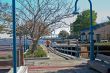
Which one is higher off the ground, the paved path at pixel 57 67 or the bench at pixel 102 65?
the bench at pixel 102 65

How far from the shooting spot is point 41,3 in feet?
91.9

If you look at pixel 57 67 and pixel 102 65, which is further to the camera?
pixel 57 67

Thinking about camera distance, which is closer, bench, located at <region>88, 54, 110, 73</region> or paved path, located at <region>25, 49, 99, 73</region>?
bench, located at <region>88, 54, 110, 73</region>

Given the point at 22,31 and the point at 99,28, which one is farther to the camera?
the point at 99,28

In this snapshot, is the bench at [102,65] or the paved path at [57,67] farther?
the paved path at [57,67]

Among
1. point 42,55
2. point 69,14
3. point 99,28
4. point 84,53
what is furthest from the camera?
point 99,28

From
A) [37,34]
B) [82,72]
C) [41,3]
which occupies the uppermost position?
[41,3]

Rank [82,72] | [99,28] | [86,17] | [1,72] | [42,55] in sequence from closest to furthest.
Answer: [1,72], [82,72], [42,55], [99,28], [86,17]

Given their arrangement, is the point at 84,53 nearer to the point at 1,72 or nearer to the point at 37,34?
the point at 37,34

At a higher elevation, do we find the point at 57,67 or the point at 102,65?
the point at 102,65

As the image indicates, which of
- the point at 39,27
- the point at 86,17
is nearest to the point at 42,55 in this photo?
the point at 39,27

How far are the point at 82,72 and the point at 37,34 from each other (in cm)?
1401

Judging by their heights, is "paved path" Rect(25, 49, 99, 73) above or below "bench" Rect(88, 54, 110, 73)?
below

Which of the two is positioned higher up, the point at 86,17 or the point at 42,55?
the point at 86,17
